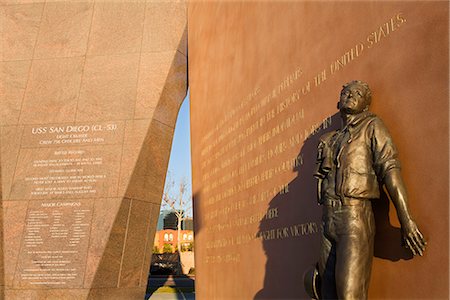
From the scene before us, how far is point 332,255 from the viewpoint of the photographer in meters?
3.53

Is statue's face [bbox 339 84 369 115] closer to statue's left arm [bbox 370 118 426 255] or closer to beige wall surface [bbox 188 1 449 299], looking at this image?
statue's left arm [bbox 370 118 426 255]

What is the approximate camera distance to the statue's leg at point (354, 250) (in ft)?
10.8

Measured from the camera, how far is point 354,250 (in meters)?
3.30

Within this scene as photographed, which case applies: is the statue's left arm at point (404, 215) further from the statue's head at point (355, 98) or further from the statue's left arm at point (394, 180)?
the statue's head at point (355, 98)

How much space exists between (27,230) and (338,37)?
7.09 m

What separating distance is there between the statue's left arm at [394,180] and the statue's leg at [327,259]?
47 centimetres

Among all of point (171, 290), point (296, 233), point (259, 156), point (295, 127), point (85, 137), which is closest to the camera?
point (296, 233)

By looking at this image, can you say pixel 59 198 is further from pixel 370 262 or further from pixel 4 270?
pixel 370 262

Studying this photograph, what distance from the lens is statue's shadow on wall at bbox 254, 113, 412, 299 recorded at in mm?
4730

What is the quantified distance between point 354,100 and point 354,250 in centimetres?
106

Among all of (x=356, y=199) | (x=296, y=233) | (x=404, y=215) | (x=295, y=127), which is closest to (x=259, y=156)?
(x=295, y=127)

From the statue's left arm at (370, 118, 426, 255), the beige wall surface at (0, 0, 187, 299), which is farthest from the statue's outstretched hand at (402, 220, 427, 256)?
the beige wall surface at (0, 0, 187, 299)

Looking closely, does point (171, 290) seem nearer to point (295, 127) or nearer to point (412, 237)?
point (295, 127)

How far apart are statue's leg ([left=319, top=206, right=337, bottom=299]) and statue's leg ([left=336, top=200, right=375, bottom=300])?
0.12m
